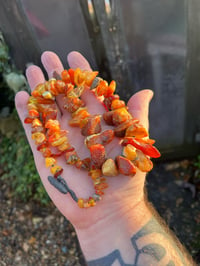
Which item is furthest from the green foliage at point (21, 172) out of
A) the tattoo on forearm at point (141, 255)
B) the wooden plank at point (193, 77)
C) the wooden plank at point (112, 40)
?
the wooden plank at point (193, 77)

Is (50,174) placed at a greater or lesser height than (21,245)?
greater

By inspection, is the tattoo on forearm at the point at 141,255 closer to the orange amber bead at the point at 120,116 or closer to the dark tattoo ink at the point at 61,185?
the dark tattoo ink at the point at 61,185

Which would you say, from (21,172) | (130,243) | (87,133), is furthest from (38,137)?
(21,172)

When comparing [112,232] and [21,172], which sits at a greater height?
[112,232]

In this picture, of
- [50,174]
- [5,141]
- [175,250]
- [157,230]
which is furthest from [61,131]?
[5,141]

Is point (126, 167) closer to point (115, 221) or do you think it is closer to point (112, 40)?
point (115, 221)

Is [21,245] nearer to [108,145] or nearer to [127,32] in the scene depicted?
[108,145]

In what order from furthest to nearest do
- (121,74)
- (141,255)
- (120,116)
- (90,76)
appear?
(121,74) → (90,76) → (120,116) → (141,255)
